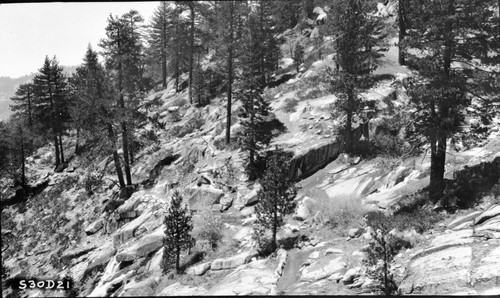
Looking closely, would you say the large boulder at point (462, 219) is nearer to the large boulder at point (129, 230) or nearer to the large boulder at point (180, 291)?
the large boulder at point (180, 291)

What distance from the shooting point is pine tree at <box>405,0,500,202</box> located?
39.5ft

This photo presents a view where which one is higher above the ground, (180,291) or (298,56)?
(298,56)

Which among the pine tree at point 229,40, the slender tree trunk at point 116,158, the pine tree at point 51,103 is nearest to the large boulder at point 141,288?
the slender tree trunk at point 116,158

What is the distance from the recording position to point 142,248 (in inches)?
534

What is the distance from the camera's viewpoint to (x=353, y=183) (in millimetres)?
16750

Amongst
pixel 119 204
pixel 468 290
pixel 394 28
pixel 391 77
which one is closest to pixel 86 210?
pixel 119 204

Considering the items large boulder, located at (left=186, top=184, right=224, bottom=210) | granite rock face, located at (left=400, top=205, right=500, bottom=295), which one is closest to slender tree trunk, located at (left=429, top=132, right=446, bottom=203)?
granite rock face, located at (left=400, top=205, right=500, bottom=295)

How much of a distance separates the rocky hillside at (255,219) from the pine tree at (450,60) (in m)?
2.34

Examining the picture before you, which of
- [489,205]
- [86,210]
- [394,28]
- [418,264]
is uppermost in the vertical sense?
[394,28]

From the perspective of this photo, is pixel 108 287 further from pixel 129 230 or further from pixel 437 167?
pixel 437 167

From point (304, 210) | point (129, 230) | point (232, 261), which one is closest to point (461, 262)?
point (304, 210)

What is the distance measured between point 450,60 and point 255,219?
10748 mm

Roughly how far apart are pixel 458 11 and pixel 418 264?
974cm

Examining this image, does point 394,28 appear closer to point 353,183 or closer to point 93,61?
point 353,183
